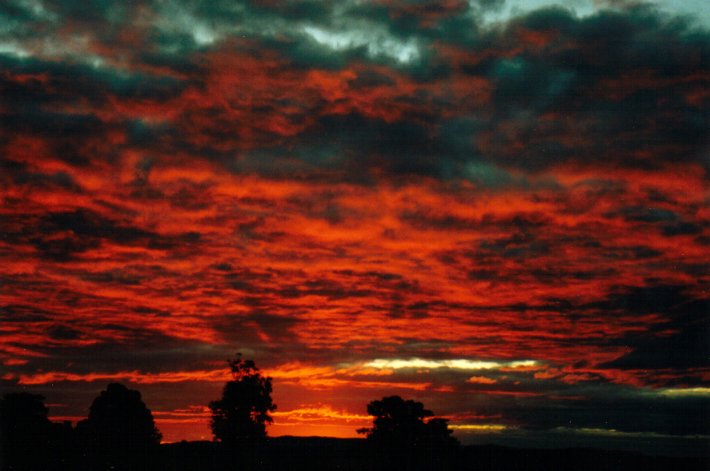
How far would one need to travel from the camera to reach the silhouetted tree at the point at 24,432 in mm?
78938

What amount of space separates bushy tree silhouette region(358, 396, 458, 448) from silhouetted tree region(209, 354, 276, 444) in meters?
15.0

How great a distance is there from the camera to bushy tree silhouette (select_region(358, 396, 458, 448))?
4257 inches

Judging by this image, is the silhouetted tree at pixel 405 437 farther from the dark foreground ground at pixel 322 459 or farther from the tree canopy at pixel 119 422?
the tree canopy at pixel 119 422

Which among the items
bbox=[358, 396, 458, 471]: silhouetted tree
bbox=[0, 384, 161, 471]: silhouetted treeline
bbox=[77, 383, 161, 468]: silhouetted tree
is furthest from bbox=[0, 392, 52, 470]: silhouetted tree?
bbox=[358, 396, 458, 471]: silhouetted tree

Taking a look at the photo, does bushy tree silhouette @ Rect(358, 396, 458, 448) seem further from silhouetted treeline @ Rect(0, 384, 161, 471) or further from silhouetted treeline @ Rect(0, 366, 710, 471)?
silhouetted treeline @ Rect(0, 384, 161, 471)

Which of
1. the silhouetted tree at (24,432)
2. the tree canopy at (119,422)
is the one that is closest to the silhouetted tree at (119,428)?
the tree canopy at (119,422)

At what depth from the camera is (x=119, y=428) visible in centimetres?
9831

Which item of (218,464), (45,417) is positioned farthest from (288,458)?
(45,417)

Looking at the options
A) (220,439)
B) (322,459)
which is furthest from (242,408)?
(322,459)

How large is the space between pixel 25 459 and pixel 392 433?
163ft

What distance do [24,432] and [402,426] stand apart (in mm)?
50311

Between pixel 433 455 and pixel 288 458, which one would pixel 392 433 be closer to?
pixel 433 455

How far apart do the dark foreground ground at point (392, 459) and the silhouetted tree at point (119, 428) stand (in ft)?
14.5

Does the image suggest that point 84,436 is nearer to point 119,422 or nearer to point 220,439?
point 119,422
